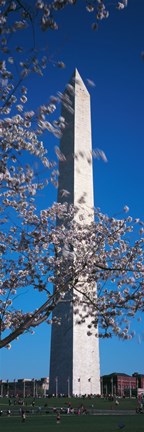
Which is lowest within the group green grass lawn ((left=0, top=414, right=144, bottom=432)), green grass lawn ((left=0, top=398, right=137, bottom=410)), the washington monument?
green grass lawn ((left=0, top=414, right=144, bottom=432))

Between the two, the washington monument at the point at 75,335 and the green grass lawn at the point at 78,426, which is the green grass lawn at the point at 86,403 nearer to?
the washington monument at the point at 75,335


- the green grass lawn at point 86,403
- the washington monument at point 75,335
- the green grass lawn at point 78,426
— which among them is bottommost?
the green grass lawn at point 78,426

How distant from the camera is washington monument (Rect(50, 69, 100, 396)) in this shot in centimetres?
3919

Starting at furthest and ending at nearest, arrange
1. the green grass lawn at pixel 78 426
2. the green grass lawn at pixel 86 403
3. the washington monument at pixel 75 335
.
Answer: the green grass lawn at pixel 86 403 < the washington monument at pixel 75 335 < the green grass lawn at pixel 78 426

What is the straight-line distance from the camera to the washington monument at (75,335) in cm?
3919

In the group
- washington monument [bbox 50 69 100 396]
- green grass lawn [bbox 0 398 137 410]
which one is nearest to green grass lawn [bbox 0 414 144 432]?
washington monument [bbox 50 69 100 396]

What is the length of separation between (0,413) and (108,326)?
30.9 meters

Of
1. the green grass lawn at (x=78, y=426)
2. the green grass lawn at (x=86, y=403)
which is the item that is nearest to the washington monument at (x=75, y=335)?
the green grass lawn at (x=86, y=403)

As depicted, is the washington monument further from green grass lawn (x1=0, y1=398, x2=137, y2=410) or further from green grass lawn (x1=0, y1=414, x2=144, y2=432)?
green grass lawn (x1=0, y1=414, x2=144, y2=432)

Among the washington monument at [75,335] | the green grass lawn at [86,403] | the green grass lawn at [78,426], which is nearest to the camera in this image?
the green grass lawn at [78,426]

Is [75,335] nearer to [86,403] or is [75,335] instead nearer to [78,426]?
[86,403]

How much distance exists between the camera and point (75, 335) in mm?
39219

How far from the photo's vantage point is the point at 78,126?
42812 mm

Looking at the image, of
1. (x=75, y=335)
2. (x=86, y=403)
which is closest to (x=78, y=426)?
(x=75, y=335)
